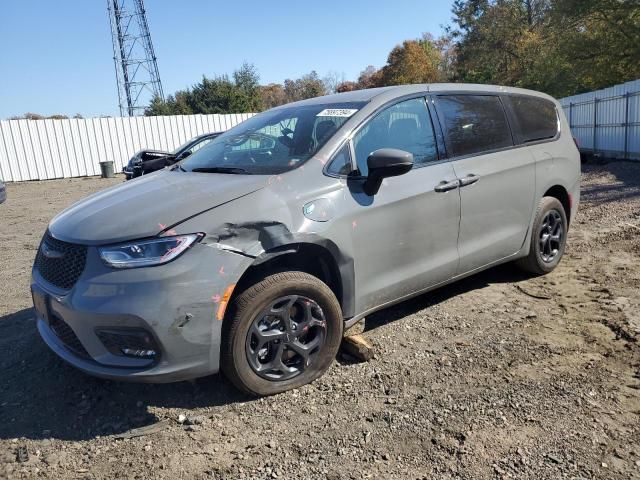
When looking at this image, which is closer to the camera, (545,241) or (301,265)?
(301,265)

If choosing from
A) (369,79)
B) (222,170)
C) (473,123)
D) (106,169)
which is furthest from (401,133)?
(369,79)

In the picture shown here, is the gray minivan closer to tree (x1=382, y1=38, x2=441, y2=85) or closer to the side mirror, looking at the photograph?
the side mirror

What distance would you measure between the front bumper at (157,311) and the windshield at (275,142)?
885 mm

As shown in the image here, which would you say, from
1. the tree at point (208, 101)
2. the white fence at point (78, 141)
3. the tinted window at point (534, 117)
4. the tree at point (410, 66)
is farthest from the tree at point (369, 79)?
the tinted window at point (534, 117)

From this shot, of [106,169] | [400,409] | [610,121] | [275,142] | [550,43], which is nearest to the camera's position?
[400,409]

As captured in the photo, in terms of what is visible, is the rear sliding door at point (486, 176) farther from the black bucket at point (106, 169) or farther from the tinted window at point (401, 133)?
the black bucket at point (106, 169)

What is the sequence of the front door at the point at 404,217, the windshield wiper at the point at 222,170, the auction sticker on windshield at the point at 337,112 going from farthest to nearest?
the auction sticker on windshield at the point at 337,112 → the windshield wiper at the point at 222,170 → the front door at the point at 404,217

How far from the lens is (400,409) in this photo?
9.68 feet

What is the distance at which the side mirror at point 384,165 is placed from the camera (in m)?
3.27

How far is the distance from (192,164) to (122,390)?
69.0 inches

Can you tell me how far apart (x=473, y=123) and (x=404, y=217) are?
1294 mm

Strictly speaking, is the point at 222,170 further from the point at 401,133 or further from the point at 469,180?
the point at 469,180

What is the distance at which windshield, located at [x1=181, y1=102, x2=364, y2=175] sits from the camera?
11.4 feet

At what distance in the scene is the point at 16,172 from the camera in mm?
22094
